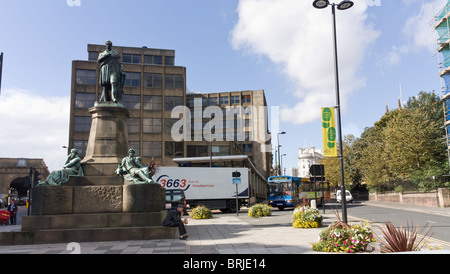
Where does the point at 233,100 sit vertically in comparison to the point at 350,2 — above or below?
above

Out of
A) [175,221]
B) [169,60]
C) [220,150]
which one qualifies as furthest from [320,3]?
[220,150]

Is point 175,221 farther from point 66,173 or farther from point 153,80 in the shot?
point 153,80

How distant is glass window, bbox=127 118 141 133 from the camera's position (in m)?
54.7

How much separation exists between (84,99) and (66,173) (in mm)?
45678

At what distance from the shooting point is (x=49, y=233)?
34.8ft

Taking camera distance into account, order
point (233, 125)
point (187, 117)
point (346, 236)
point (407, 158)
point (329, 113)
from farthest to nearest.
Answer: point (233, 125), point (187, 117), point (407, 158), point (329, 113), point (346, 236)

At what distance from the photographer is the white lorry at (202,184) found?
89.7 ft

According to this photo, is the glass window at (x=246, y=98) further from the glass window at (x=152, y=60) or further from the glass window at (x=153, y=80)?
the glass window at (x=153, y=80)

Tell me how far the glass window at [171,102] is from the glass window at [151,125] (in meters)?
2.75

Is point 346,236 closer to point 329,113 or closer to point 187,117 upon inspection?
point 329,113

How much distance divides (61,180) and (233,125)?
63.6m

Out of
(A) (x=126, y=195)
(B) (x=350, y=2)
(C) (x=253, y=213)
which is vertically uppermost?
(B) (x=350, y=2)
